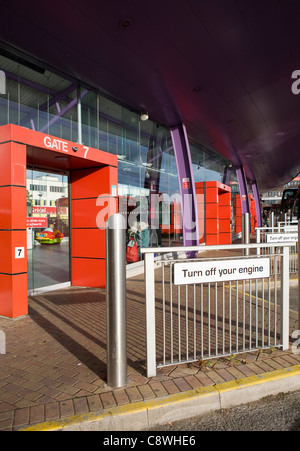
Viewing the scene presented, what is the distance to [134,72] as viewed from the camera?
6.67 meters

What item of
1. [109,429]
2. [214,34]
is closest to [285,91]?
[214,34]

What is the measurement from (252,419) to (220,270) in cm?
138

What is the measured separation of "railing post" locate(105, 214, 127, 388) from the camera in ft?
8.95

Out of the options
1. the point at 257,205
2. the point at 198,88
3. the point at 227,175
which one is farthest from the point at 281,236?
the point at 257,205

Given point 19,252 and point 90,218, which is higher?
point 90,218

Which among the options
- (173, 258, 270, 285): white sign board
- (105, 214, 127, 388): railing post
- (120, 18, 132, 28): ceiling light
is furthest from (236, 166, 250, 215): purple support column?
(105, 214, 127, 388): railing post

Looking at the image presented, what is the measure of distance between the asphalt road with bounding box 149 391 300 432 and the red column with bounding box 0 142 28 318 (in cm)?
346

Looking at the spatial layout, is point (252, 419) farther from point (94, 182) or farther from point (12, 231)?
point (94, 182)

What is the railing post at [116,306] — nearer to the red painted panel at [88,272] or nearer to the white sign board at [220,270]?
the white sign board at [220,270]

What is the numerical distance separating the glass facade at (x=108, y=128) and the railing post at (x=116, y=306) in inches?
177

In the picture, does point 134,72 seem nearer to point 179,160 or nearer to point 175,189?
point 179,160

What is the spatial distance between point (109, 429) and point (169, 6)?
236 inches

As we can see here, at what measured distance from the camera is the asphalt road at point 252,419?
236 centimetres

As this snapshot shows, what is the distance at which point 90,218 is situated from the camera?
7.05 meters
